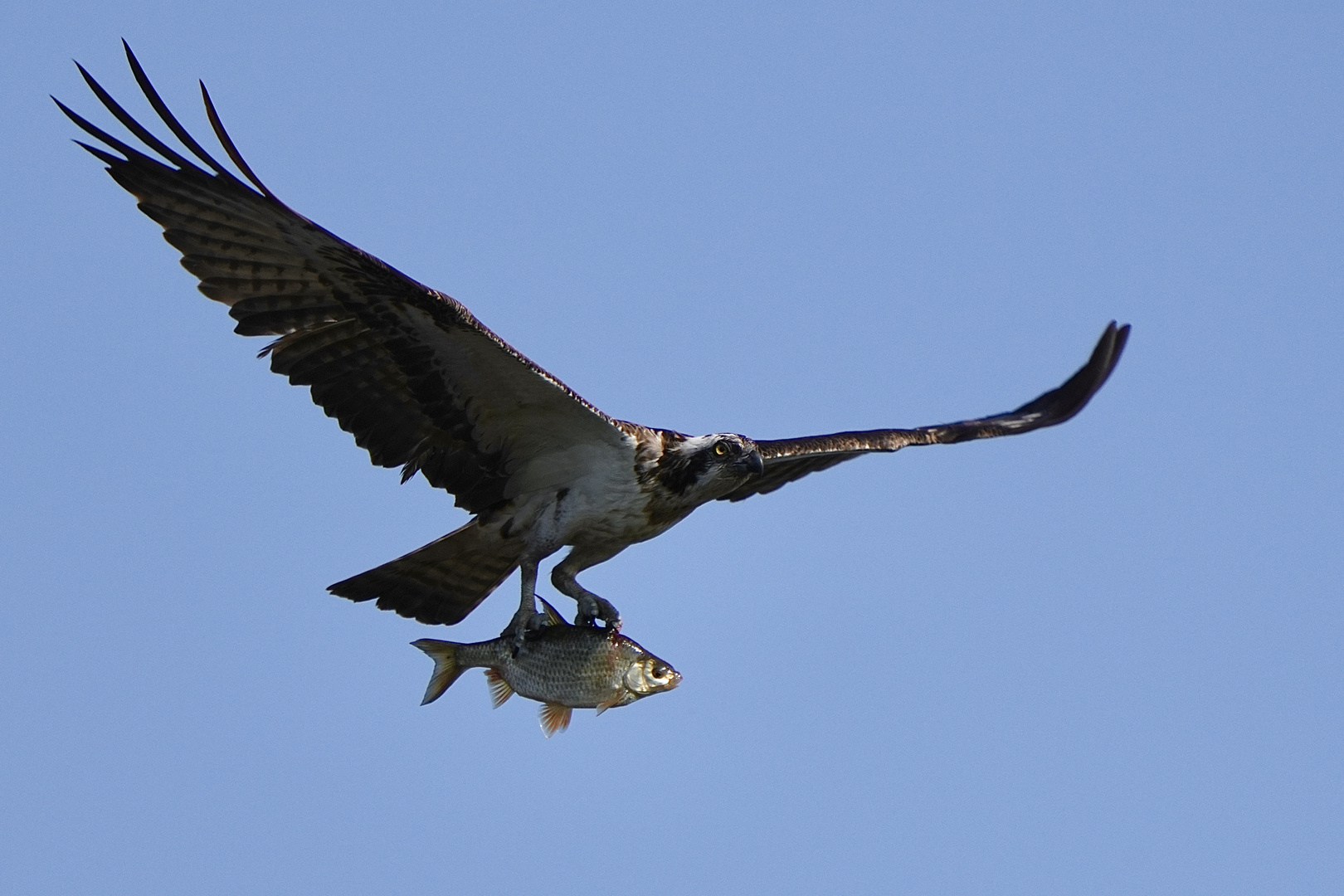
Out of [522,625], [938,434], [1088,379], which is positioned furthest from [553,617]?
[1088,379]

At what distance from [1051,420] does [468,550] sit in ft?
15.4

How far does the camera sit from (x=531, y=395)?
10078 millimetres

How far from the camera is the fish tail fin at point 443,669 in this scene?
9.86m

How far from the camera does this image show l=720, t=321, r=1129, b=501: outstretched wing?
1144 cm

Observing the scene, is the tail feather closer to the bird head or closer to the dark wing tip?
the bird head

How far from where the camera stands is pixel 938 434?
1233 centimetres

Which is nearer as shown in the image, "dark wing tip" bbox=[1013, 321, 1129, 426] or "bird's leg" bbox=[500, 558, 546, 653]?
"bird's leg" bbox=[500, 558, 546, 653]

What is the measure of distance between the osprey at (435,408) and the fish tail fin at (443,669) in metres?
0.35

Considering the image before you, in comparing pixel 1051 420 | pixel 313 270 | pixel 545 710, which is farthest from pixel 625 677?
pixel 1051 420

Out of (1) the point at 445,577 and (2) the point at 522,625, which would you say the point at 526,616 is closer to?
(2) the point at 522,625

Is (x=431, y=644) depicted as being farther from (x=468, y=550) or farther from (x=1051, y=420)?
(x=1051, y=420)

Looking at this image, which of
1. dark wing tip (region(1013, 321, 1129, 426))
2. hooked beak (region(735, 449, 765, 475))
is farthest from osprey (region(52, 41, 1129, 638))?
dark wing tip (region(1013, 321, 1129, 426))

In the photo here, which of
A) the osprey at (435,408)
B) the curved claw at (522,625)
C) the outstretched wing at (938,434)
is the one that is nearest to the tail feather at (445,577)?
the osprey at (435,408)

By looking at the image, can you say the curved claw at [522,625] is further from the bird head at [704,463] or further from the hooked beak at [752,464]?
the hooked beak at [752,464]
